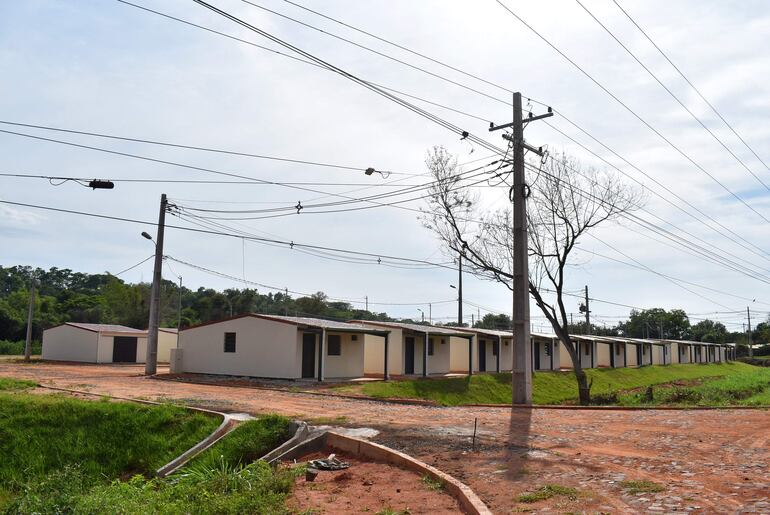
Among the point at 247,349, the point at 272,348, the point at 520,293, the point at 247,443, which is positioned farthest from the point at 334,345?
the point at 247,443

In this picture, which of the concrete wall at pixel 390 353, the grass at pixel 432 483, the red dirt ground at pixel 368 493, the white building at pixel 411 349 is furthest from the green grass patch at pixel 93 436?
the concrete wall at pixel 390 353

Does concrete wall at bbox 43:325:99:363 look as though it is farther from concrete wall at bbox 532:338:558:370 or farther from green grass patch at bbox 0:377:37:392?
concrete wall at bbox 532:338:558:370

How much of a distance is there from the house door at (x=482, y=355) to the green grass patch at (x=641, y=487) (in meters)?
36.0

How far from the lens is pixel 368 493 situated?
844cm

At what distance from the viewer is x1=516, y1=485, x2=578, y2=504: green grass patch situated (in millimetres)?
7384

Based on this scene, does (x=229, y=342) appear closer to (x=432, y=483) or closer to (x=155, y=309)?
(x=155, y=309)

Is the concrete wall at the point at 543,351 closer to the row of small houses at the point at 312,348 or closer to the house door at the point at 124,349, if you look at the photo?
the row of small houses at the point at 312,348

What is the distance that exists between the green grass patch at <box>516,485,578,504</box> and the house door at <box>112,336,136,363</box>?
4146cm

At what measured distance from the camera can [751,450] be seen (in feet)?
32.2

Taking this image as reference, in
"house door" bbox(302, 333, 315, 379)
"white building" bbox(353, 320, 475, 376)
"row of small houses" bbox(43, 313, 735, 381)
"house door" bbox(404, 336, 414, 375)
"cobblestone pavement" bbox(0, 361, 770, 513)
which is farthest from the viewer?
"house door" bbox(404, 336, 414, 375)

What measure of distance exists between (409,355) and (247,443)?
25.5m

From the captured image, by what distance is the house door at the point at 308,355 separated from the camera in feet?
95.1

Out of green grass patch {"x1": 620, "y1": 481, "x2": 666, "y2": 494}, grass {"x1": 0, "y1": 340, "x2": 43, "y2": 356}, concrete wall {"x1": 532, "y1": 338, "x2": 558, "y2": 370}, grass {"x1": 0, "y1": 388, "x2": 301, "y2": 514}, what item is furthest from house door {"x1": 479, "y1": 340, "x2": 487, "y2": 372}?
grass {"x1": 0, "y1": 340, "x2": 43, "y2": 356}

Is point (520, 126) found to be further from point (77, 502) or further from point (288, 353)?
point (77, 502)
